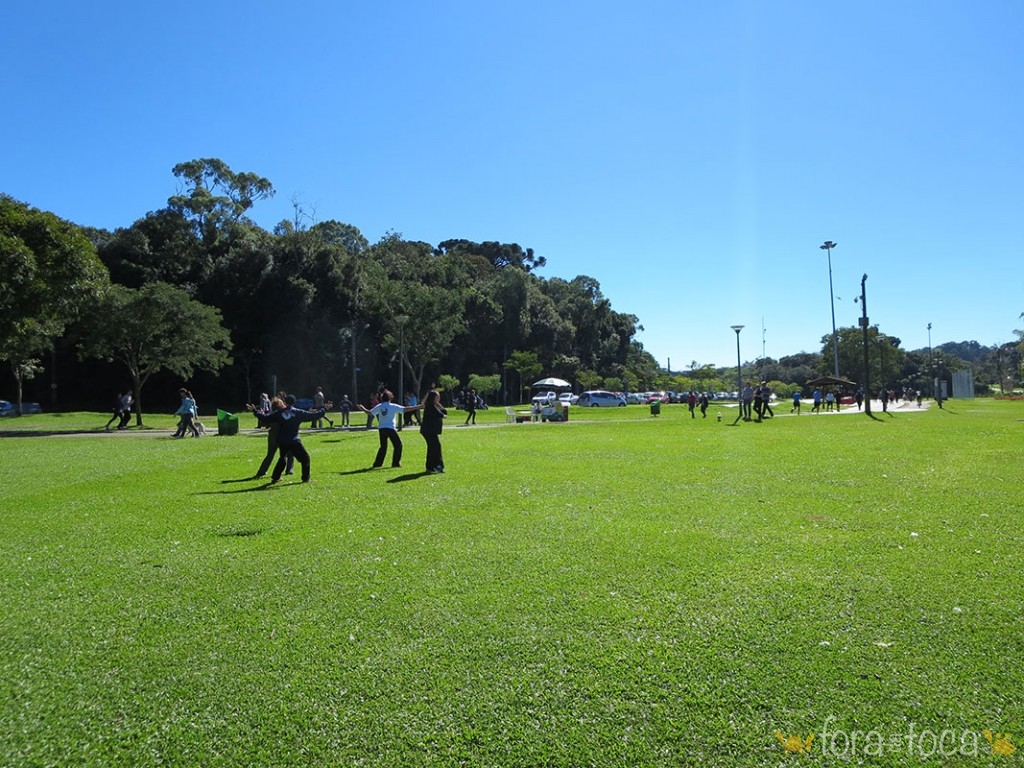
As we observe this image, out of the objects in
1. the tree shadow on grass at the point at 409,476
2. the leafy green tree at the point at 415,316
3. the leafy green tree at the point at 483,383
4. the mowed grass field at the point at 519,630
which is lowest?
the mowed grass field at the point at 519,630

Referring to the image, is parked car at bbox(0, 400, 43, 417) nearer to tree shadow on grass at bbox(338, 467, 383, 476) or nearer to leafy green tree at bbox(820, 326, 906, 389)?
tree shadow on grass at bbox(338, 467, 383, 476)

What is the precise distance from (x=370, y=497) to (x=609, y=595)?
236 inches

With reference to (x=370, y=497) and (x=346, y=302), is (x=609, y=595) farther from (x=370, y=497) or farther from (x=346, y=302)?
(x=346, y=302)

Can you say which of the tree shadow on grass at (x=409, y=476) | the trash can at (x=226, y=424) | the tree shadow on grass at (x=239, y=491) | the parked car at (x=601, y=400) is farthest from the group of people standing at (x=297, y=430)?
the parked car at (x=601, y=400)

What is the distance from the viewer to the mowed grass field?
11.4 ft

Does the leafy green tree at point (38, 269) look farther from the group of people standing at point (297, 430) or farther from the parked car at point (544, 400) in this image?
the parked car at point (544, 400)

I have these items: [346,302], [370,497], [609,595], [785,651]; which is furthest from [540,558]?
[346,302]

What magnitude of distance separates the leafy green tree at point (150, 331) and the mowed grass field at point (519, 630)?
26593mm

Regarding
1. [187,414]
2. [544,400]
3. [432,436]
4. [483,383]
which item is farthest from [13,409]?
[432,436]

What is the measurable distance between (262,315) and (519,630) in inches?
2321

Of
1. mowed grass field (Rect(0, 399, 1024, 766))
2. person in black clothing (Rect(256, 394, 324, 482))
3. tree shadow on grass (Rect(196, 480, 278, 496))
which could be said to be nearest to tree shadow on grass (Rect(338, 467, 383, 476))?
person in black clothing (Rect(256, 394, 324, 482))

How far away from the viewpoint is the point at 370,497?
10648 millimetres

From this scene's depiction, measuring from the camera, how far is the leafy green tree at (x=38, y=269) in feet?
78.4

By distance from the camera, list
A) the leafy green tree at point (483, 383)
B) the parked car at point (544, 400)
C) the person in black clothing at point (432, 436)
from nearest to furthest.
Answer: the person in black clothing at point (432, 436) < the parked car at point (544, 400) < the leafy green tree at point (483, 383)
